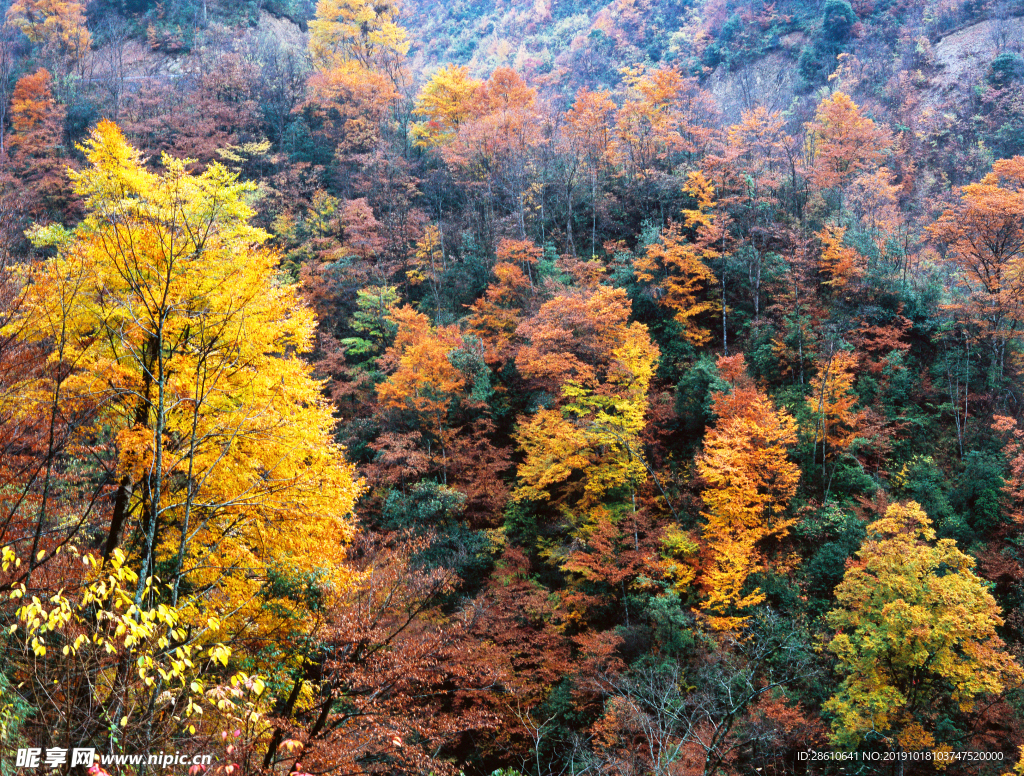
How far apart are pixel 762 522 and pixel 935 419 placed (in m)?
8.53

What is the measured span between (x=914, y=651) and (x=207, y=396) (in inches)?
593

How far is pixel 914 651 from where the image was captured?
41.5 ft

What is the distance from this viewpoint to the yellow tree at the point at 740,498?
51.3 feet

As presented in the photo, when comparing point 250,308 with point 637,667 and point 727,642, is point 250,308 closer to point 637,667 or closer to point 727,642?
point 637,667

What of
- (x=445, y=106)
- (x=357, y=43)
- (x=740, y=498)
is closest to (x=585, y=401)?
(x=740, y=498)

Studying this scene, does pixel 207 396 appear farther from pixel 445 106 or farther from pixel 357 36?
pixel 357 36

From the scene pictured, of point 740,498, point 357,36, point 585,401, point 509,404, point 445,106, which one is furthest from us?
point 357,36

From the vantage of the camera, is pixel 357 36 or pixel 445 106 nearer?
pixel 445 106

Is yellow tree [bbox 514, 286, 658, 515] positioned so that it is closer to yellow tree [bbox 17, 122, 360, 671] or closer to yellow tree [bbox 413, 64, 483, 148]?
yellow tree [bbox 17, 122, 360, 671]

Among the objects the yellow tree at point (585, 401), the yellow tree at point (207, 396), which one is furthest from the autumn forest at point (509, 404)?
the yellow tree at point (585, 401)

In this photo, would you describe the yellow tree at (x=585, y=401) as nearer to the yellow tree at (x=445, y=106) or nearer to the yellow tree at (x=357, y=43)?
the yellow tree at (x=445, y=106)

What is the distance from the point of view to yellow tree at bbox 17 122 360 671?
778 cm

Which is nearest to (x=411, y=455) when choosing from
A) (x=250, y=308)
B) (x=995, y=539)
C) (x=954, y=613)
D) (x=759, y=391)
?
(x=250, y=308)

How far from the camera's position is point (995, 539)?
1673cm
